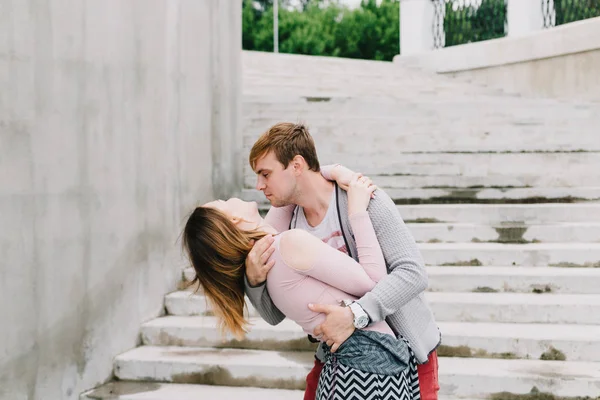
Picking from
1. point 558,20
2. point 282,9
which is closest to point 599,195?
point 558,20

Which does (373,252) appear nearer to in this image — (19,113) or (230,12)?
(19,113)

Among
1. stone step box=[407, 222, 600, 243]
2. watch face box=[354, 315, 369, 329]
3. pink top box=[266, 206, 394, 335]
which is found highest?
pink top box=[266, 206, 394, 335]

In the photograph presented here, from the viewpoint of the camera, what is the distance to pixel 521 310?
16.3ft

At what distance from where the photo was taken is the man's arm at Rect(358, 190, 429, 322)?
2163 millimetres

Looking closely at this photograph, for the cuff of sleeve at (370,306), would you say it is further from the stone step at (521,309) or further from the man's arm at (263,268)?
the stone step at (521,309)

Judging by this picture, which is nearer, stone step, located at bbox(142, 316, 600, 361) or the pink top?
the pink top

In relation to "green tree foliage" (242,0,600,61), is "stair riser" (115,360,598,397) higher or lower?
lower

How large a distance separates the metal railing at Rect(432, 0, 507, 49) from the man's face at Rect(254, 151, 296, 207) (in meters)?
14.3

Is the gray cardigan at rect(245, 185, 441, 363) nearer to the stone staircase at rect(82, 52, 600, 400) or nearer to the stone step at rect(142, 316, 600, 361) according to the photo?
the stone staircase at rect(82, 52, 600, 400)

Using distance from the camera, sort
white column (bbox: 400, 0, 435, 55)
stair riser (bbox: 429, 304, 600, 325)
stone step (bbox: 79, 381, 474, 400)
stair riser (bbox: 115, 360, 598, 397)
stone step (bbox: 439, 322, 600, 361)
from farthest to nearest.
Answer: white column (bbox: 400, 0, 435, 55)
stair riser (bbox: 429, 304, 600, 325)
stone step (bbox: 439, 322, 600, 361)
stone step (bbox: 79, 381, 474, 400)
stair riser (bbox: 115, 360, 598, 397)

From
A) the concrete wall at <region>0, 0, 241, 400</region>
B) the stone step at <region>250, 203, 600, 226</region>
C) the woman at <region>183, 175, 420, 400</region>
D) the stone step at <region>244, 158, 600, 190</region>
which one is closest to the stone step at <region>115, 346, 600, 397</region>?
the concrete wall at <region>0, 0, 241, 400</region>

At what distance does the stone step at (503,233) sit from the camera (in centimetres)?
588

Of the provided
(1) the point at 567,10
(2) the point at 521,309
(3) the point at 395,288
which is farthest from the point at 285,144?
(1) the point at 567,10

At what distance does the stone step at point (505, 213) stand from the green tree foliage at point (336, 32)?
1474 inches
